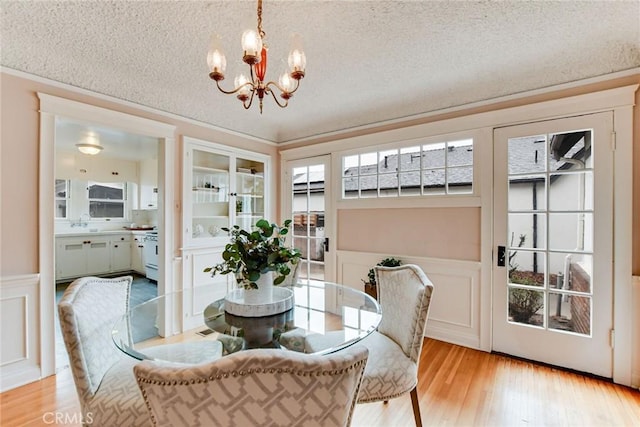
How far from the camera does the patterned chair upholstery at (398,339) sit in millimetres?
1434

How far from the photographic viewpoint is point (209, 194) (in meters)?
3.42

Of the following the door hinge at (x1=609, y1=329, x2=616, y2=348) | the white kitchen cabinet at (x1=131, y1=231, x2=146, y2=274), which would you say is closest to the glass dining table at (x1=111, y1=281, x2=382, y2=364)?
the door hinge at (x1=609, y1=329, x2=616, y2=348)

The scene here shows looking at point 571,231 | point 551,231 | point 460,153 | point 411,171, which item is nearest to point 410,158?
point 411,171

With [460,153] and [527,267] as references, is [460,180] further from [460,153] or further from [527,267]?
[527,267]

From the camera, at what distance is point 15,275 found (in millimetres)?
2074

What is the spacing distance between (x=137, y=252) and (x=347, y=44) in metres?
5.79

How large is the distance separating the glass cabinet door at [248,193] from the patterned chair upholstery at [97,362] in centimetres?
215

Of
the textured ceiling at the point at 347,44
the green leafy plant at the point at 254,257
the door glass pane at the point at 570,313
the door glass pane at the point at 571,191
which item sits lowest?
the door glass pane at the point at 570,313

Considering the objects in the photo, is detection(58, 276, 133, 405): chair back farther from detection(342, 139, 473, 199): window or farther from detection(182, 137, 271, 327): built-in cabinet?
detection(342, 139, 473, 199): window

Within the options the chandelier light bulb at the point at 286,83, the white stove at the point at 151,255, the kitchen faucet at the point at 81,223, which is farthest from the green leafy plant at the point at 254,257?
the kitchen faucet at the point at 81,223

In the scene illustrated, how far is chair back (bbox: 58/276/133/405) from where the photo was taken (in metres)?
1.23

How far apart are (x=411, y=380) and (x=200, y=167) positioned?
2.94m

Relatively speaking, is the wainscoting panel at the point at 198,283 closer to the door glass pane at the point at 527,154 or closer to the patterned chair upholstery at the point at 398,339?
the patterned chair upholstery at the point at 398,339

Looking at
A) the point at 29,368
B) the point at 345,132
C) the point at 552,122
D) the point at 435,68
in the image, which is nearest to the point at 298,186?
the point at 345,132
